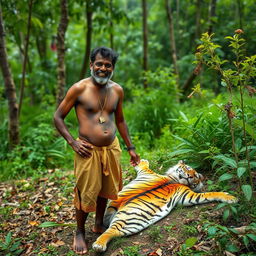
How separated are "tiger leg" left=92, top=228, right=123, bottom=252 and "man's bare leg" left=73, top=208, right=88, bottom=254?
0.29 meters

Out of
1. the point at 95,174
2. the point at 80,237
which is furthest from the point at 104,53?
the point at 80,237

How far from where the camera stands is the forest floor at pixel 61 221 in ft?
9.41

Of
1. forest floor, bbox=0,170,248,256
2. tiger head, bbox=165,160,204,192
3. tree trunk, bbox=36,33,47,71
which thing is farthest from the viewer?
tree trunk, bbox=36,33,47,71

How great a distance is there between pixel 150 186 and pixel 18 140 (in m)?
3.48

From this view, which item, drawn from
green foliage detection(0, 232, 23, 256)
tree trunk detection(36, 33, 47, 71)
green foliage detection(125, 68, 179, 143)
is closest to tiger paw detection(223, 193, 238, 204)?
green foliage detection(0, 232, 23, 256)

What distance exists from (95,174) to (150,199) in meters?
0.72

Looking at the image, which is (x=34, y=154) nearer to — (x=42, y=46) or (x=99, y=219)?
(x=99, y=219)

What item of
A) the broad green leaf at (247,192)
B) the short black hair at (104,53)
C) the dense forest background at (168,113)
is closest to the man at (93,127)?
the short black hair at (104,53)

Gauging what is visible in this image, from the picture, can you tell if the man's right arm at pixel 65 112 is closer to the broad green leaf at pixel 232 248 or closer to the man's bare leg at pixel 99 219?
the man's bare leg at pixel 99 219

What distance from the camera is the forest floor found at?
287cm

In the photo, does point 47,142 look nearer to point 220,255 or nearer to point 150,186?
point 150,186

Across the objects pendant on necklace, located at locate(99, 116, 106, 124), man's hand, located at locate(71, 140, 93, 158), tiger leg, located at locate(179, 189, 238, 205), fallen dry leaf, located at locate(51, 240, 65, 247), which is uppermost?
pendant on necklace, located at locate(99, 116, 106, 124)

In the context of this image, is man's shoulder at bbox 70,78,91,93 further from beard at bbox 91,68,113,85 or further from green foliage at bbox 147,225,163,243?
green foliage at bbox 147,225,163,243

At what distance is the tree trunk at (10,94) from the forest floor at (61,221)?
1134 mm
